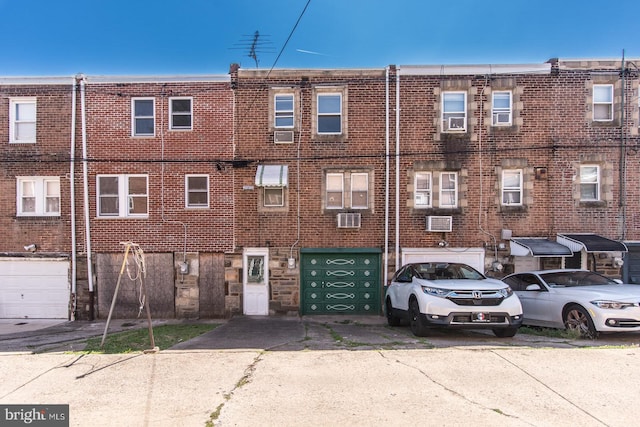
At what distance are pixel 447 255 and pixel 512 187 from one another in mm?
2890

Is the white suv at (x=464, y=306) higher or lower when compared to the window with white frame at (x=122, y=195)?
lower

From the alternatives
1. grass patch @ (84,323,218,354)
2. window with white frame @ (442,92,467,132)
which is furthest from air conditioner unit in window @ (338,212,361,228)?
grass patch @ (84,323,218,354)

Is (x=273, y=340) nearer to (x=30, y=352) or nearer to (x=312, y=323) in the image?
(x=312, y=323)

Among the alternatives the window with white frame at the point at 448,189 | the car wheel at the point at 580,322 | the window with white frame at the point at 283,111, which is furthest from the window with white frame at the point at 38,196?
the car wheel at the point at 580,322

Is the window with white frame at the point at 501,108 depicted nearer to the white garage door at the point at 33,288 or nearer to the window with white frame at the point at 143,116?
the window with white frame at the point at 143,116

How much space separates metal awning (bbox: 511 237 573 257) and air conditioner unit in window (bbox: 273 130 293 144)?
288 inches

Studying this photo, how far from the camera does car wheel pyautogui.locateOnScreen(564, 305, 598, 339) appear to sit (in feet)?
27.6

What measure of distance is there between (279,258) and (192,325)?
10.2 feet

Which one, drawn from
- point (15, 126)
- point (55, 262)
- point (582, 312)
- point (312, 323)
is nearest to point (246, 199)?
point (312, 323)

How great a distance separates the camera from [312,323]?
37.2 ft

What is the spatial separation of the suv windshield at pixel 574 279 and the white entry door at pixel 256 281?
24.5 feet

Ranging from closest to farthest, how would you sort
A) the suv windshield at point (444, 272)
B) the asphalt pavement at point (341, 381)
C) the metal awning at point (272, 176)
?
the asphalt pavement at point (341, 381) < the suv windshield at point (444, 272) < the metal awning at point (272, 176)

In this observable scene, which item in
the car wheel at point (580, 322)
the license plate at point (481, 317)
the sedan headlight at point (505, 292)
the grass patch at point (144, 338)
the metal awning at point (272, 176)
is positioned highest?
the metal awning at point (272, 176)

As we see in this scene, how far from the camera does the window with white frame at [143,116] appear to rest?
12914 millimetres
